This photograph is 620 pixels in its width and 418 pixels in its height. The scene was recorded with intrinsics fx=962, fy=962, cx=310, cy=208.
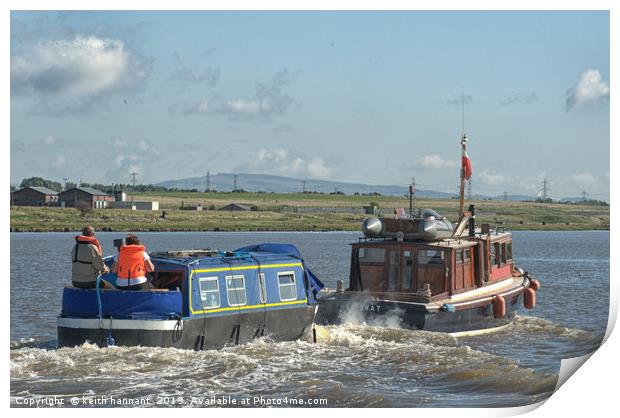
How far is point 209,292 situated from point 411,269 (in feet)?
28.5

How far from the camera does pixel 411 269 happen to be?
30734 millimetres

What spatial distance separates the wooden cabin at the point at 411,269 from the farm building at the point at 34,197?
103 m

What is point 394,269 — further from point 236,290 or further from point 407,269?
point 236,290

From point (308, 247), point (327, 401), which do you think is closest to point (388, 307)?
point (327, 401)

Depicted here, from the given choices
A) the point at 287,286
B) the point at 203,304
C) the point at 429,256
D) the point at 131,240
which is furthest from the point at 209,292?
the point at 429,256

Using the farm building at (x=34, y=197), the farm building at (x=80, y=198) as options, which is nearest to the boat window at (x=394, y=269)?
the farm building at (x=80, y=198)

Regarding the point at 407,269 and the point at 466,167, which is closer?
the point at 407,269

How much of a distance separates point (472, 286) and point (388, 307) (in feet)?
14.1

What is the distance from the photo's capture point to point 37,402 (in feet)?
64.3

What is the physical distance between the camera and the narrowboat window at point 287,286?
86.3 ft

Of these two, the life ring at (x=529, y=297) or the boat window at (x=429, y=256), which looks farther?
the life ring at (x=529, y=297)

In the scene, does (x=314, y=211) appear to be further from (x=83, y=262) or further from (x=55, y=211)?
(x=83, y=262)

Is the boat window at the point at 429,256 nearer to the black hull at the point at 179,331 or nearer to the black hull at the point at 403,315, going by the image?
the black hull at the point at 403,315

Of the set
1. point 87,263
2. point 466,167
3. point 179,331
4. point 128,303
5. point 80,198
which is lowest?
point 179,331
